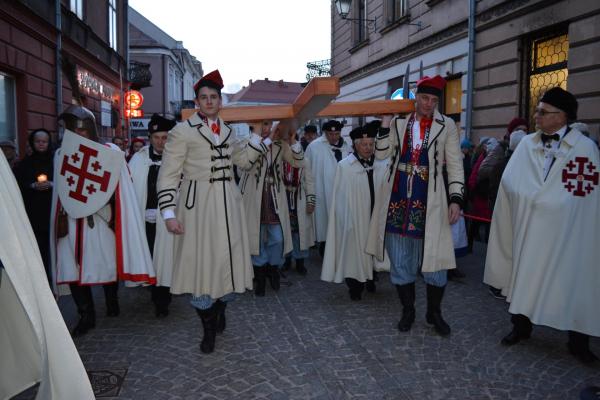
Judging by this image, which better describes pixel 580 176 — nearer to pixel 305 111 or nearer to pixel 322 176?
pixel 305 111

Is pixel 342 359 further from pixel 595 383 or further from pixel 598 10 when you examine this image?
pixel 598 10

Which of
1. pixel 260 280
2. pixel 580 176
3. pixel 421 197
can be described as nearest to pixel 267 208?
pixel 260 280

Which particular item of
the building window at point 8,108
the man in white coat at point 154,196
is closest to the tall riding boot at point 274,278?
the man in white coat at point 154,196

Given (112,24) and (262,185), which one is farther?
(112,24)

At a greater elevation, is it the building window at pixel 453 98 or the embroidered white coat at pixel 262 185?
the building window at pixel 453 98

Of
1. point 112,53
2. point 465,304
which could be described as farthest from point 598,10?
point 112,53

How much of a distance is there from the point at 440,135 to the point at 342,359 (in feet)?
6.15

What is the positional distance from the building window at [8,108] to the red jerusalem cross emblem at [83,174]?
6041 millimetres

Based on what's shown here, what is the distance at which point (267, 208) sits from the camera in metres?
5.73

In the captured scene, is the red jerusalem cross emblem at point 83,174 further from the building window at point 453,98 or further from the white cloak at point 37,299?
the building window at point 453,98

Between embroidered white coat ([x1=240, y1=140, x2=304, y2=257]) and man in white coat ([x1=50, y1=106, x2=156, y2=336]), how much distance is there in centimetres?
129

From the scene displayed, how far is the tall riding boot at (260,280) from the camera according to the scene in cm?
560

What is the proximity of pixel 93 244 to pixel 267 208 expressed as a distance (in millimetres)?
1863

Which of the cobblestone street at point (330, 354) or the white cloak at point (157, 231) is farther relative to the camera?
the white cloak at point (157, 231)
